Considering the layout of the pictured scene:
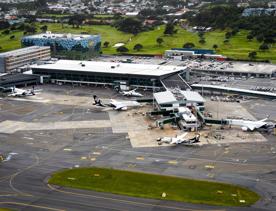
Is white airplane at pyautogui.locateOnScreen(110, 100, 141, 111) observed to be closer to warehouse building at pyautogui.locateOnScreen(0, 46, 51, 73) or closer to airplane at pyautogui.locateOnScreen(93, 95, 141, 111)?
airplane at pyautogui.locateOnScreen(93, 95, 141, 111)

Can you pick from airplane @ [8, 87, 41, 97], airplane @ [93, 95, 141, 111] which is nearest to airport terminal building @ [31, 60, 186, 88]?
airplane @ [8, 87, 41, 97]

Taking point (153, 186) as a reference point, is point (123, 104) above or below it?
above

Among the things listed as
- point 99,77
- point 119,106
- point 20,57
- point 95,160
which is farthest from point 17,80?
point 95,160

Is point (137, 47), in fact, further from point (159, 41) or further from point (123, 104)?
point (123, 104)

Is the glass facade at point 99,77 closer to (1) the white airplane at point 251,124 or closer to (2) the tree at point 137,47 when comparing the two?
(1) the white airplane at point 251,124

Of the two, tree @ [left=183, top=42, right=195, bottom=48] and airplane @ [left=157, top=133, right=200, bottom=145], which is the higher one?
Result: tree @ [left=183, top=42, right=195, bottom=48]

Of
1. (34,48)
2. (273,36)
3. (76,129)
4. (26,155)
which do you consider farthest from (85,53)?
(26,155)
